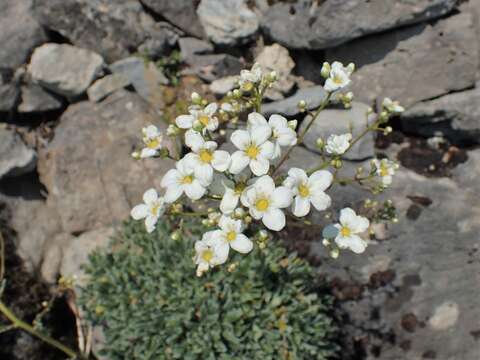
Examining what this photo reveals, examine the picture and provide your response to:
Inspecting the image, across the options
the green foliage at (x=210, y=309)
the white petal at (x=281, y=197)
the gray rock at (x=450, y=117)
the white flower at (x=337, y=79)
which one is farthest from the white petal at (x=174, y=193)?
the gray rock at (x=450, y=117)

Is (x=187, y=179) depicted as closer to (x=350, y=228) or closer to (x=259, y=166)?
(x=259, y=166)

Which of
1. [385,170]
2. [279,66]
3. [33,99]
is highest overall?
[385,170]

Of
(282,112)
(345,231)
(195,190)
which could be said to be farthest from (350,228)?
(282,112)

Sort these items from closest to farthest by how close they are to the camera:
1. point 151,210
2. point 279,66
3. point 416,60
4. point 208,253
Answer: point 208,253 → point 151,210 → point 416,60 → point 279,66

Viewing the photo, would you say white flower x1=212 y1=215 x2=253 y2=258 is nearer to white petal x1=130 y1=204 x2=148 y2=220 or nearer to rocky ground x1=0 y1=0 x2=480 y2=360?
white petal x1=130 y1=204 x2=148 y2=220

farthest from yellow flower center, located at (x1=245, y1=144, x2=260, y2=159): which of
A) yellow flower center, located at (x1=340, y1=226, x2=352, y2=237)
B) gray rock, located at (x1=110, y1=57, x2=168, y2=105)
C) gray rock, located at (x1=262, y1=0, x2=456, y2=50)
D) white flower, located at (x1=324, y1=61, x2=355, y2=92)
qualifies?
gray rock, located at (x1=110, y1=57, x2=168, y2=105)
